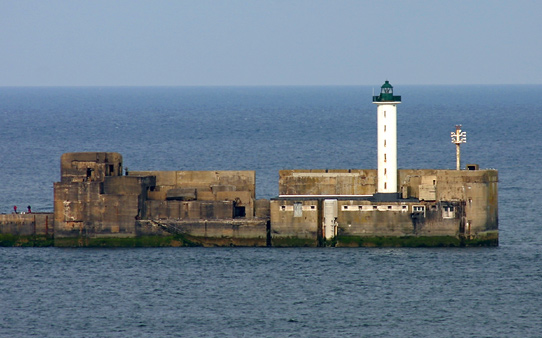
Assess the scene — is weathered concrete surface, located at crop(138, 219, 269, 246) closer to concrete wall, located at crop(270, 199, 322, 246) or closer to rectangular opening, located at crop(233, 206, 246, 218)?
concrete wall, located at crop(270, 199, 322, 246)

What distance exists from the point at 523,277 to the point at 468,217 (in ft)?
19.5

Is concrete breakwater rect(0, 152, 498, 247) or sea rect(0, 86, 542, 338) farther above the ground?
concrete breakwater rect(0, 152, 498, 247)

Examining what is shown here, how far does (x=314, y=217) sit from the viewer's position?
231 feet

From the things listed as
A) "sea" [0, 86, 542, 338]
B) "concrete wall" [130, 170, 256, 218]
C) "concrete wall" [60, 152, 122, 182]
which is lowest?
"sea" [0, 86, 542, 338]

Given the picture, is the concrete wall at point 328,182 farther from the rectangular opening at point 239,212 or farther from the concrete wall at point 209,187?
the rectangular opening at point 239,212

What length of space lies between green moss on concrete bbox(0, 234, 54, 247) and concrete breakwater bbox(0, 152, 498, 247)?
0.20 ft

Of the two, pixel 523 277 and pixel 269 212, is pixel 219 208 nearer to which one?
pixel 269 212

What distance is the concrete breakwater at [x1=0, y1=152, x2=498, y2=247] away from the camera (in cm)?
6981

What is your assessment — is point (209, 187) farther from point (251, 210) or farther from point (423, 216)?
point (423, 216)

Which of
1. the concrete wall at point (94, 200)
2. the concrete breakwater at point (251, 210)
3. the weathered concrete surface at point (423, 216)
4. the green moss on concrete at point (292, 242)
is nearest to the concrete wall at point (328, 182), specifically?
the concrete breakwater at point (251, 210)

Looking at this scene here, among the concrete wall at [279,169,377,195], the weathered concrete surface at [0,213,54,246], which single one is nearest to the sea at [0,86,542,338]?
the weathered concrete surface at [0,213,54,246]

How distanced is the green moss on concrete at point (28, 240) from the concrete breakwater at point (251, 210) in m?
0.06

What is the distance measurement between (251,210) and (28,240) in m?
14.0

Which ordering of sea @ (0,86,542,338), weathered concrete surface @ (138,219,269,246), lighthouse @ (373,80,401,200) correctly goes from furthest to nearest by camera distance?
1. lighthouse @ (373,80,401,200)
2. weathered concrete surface @ (138,219,269,246)
3. sea @ (0,86,542,338)
